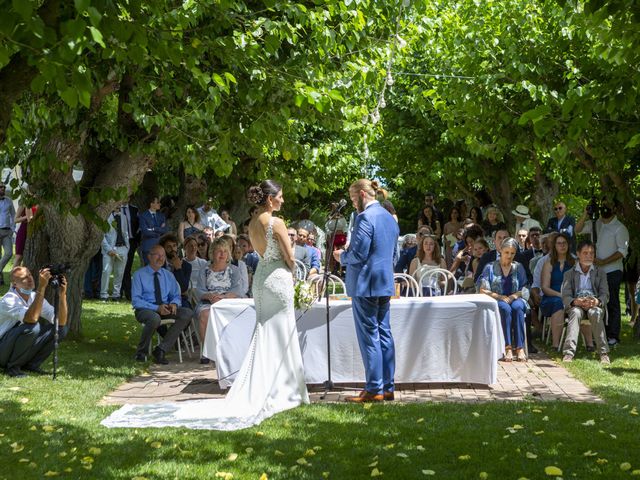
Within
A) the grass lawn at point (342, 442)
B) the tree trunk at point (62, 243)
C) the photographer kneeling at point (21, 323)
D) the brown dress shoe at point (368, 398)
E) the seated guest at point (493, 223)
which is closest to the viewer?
the grass lawn at point (342, 442)

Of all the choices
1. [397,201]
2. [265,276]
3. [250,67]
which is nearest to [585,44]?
[250,67]

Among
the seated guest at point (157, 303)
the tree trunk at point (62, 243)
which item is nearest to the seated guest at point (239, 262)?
the seated guest at point (157, 303)

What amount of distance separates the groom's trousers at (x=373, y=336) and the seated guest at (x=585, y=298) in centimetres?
343

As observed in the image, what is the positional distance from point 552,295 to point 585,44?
381cm

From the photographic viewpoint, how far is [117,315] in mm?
17188

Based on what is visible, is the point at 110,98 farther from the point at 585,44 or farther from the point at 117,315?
the point at 585,44

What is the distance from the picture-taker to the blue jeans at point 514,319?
1225 cm

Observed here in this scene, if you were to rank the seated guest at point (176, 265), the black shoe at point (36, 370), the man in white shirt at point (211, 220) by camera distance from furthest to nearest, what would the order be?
the man in white shirt at point (211, 220)
the seated guest at point (176, 265)
the black shoe at point (36, 370)

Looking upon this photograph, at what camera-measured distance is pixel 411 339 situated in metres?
10.2

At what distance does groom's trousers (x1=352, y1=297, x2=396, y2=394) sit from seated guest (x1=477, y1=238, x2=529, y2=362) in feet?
10.7

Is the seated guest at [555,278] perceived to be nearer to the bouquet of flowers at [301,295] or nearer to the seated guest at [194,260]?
the seated guest at [194,260]

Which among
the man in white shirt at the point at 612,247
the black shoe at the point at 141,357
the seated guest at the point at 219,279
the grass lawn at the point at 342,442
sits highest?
the man in white shirt at the point at 612,247

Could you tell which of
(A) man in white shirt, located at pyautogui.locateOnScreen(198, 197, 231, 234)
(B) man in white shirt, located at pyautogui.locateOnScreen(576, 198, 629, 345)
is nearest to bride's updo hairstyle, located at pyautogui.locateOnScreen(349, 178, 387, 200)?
(B) man in white shirt, located at pyautogui.locateOnScreen(576, 198, 629, 345)

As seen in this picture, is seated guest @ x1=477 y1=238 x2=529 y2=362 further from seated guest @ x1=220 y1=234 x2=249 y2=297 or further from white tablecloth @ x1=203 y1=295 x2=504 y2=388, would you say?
seated guest @ x1=220 y1=234 x2=249 y2=297
